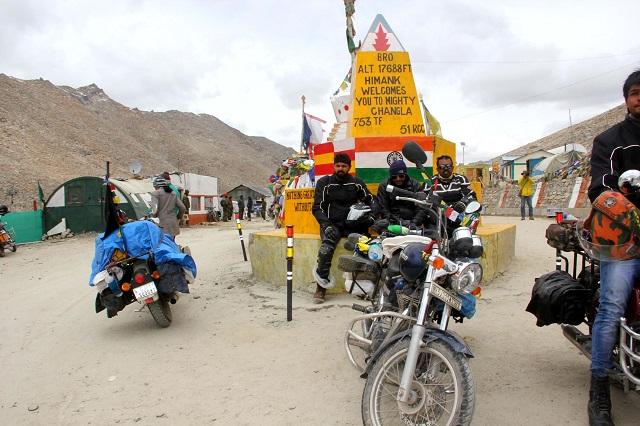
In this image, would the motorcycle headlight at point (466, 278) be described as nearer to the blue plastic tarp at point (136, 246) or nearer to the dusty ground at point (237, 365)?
the dusty ground at point (237, 365)

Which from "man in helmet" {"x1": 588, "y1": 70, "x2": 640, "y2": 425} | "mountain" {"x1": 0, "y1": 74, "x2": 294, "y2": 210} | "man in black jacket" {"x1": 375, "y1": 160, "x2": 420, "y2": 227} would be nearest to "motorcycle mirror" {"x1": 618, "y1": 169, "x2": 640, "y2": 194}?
"man in helmet" {"x1": 588, "y1": 70, "x2": 640, "y2": 425}

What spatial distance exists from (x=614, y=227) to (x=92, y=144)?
63.5 meters

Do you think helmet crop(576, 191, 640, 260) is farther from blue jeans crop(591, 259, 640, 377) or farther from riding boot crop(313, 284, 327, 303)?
riding boot crop(313, 284, 327, 303)

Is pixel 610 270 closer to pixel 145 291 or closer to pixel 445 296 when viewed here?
pixel 445 296

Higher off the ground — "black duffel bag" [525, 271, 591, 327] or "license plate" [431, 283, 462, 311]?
"license plate" [431, 283, 462, 311]

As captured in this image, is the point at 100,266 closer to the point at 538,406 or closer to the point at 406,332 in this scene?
the point at 406,332

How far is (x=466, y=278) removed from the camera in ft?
9.39


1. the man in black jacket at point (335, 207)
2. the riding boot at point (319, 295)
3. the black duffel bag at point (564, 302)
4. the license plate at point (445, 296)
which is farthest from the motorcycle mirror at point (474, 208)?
the riding boot at point (319, 295)

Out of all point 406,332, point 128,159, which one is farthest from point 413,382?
point 128,159

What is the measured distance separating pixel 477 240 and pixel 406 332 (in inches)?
31.0

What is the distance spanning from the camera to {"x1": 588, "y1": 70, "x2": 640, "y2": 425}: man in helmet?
9.42 feet

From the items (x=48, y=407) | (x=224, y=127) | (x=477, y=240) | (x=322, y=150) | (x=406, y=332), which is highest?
(x=224, y=127)

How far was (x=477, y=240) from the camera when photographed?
10.4ft

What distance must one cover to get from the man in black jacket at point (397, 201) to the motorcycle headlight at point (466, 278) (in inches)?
88.0
